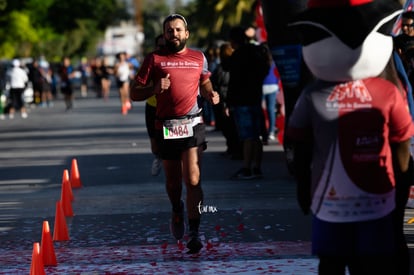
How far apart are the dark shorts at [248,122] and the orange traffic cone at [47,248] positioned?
232 inches

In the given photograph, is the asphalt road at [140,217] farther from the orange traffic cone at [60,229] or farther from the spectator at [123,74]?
the spectator at [123,74]

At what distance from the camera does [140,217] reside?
→ 11.3m

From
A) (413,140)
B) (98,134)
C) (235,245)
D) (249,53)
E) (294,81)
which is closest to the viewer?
(235,245)

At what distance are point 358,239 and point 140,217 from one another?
237 inches

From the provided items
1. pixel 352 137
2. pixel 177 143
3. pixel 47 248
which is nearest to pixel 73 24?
pixel 177 143

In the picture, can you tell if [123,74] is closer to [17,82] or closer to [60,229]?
[17,82]

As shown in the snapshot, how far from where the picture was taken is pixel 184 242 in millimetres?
9602

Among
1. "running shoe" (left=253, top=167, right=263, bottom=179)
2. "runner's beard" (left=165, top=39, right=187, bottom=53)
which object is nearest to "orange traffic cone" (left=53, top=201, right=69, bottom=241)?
"runner's beard" (left=165, top=39, right=187, bottom=53)

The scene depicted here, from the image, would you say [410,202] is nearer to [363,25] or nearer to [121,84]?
[363,25]

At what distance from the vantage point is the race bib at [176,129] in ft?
29.7

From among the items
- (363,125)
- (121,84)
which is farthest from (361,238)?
(121,84)

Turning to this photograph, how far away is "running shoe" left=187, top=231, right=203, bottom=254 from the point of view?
8.94m

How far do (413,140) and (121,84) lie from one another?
2512 cm

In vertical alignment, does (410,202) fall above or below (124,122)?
above
